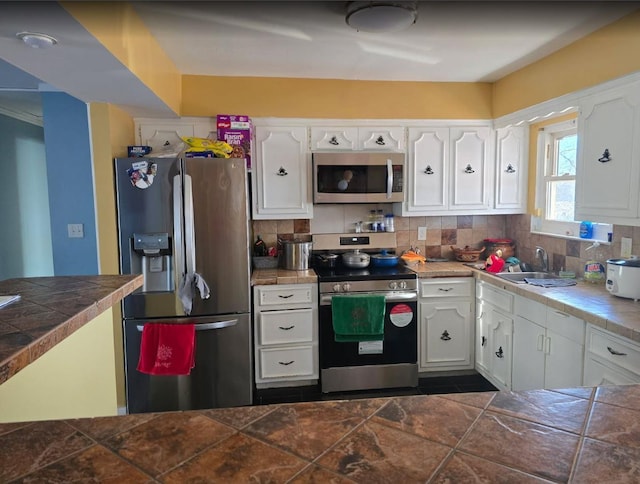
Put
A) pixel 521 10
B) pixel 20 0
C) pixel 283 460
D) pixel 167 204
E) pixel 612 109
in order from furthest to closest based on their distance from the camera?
1. pixel 167 204
2. pixel 612 109
3. pixel 521 10
4. pixel 20 0
5. pixel 283 460

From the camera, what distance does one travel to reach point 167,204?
266 cm

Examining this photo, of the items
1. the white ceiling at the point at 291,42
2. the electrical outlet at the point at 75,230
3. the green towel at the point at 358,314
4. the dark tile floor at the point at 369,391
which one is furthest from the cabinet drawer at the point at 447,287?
the electrical outlet at the point at 75,230

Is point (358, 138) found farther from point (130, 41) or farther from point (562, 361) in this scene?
point (562, 361)

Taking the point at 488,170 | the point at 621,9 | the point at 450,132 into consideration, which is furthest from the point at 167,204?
the point at 621,9

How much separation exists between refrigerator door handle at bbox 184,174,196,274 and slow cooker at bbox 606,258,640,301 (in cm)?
240

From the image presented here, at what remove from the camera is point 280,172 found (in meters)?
3.20

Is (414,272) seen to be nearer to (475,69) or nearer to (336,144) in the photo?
(336,144)

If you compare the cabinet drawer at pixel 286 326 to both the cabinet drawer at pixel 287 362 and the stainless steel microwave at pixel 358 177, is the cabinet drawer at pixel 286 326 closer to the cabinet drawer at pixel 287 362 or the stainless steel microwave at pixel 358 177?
the cabinet drawer at pixel 287 362

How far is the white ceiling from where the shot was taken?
1.82m

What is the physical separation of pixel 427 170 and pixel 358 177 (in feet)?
1.87

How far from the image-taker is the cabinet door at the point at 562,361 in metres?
2.10

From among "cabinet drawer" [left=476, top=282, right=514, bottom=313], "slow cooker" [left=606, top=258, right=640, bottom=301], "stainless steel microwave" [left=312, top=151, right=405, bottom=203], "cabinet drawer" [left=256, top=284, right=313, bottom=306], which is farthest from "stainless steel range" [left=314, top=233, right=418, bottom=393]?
"slow cooker" [left=606, top=258, right=640, bottom=301]

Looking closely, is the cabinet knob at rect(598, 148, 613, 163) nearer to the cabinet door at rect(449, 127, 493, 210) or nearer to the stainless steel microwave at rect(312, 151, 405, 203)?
the cabinet door at rect(449, 127, 493, 210)

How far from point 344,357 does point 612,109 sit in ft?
7.22
